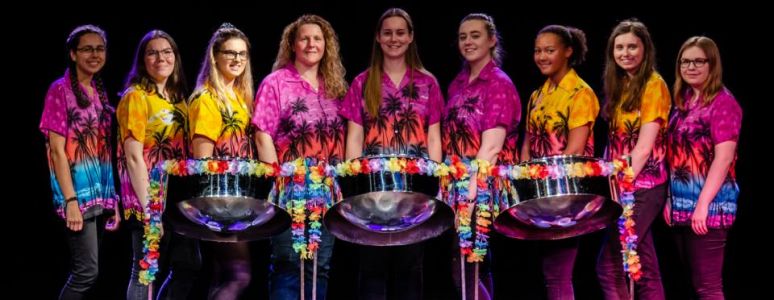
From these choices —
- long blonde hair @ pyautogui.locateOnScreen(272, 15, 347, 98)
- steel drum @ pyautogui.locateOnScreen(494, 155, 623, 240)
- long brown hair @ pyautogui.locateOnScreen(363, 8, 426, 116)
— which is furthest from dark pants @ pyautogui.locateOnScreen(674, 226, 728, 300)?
long blonde hair @ pyautogui.locateOnScreen(272, 15, 347, 98)

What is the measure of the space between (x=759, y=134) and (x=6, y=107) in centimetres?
338

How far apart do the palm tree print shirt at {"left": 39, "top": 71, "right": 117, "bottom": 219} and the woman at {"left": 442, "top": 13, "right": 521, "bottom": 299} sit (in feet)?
4.19

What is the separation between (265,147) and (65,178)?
28.9 inches

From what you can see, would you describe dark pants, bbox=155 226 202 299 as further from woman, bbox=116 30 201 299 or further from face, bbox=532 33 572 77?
face, bbox=532 33 572 77

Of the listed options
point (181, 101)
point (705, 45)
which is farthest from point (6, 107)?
point (705, 45)

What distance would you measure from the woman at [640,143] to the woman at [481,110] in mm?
381

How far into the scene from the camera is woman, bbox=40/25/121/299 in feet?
11.2

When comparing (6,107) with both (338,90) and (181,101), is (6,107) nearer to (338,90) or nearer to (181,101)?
(181,101)

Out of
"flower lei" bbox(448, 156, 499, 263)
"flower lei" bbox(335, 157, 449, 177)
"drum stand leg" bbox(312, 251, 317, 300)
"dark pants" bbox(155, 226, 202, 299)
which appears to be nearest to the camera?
"flower lei" bbox(335, 157, 449, 177)

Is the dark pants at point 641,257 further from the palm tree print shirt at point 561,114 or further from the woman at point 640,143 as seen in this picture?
the palm tree print shirt at point 561,114

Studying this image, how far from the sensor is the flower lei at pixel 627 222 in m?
3.03

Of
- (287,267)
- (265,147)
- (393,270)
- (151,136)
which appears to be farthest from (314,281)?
(151,136)

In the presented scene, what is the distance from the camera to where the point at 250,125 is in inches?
136

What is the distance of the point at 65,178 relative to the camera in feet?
11.2
